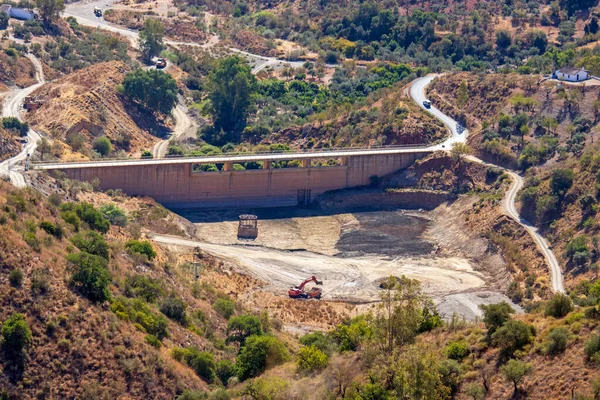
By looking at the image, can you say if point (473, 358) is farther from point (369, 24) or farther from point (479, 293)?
point (369, 24)

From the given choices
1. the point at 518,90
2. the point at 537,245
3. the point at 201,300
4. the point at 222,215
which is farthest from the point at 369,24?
the point at 201,300

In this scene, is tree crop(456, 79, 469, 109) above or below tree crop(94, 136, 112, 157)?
above

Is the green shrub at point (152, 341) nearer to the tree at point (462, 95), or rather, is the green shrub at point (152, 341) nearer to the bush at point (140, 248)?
the bush at point (140, 248)

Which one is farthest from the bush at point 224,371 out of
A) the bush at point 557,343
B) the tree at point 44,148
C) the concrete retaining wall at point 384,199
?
the concrete retaining wall at point 384,199

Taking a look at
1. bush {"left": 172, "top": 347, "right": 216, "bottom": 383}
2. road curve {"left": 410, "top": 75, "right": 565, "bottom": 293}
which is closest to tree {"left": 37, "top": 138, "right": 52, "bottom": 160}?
road curve {"left": 410, "top": 75, "right": 565, "bottom": 293}

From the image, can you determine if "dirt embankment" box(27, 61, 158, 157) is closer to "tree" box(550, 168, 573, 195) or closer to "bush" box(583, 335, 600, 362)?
"tree" box(550, 168, 573, 195)

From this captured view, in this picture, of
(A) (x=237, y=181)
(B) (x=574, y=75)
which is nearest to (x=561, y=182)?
Answer: (B) (x=574, y=75)

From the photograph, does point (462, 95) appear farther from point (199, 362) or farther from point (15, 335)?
point (15, 335)
